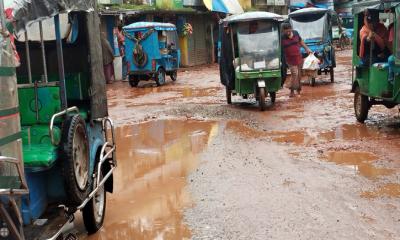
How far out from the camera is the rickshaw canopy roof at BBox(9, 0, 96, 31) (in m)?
3.49

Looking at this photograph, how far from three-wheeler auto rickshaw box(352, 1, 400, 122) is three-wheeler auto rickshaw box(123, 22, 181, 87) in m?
10.8

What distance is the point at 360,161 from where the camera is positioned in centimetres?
759

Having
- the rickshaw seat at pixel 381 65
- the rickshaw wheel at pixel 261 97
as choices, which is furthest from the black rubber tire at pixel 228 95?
Answer: the rickshaw seat at pixel 381 65

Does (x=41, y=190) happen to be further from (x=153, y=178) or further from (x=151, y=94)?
(x=151, y=94)

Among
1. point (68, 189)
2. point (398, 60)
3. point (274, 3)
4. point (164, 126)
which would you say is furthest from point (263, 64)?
point (274, 3)

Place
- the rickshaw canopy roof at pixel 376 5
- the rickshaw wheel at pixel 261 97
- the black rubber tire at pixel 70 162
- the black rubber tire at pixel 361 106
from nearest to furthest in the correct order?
the black rubber tire at pixel 70 162, the rickshaw canopy roof at pixel 376 5, the black rubber tire at pixel 361 106, the rickshaw wheel at pixel 261 97

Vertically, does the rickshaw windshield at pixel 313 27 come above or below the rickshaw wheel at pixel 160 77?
above

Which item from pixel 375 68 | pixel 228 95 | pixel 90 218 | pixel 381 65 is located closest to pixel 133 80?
pixel 228 95

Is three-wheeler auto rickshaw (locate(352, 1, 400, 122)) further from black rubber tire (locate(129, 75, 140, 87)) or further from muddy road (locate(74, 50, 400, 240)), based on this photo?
black rubber tire (locate(129, 75, 140, 87))

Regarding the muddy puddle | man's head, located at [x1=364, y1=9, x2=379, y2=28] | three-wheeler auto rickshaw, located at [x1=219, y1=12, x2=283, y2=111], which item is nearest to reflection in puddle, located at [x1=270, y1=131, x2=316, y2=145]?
man's head, located at [x1=364, y1=9, x2=379, y2=28]

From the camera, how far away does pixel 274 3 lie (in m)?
41.7

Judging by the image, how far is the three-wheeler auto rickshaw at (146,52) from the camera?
20578mm

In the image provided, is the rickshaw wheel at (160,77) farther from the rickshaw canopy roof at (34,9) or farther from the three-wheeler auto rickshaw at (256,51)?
the rickshaw canopy roof at (34,9)

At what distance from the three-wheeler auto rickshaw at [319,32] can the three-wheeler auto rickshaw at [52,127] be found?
13.7 metres
